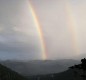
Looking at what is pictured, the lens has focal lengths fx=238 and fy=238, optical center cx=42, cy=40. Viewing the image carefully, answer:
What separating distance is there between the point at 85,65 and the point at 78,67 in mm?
2141

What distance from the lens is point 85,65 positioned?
44.3m

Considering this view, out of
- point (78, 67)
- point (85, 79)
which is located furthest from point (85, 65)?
point (85, 79)

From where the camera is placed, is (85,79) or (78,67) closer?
(78,67)

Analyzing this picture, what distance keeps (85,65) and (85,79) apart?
20.8 feet

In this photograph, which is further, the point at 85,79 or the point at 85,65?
the point at 85,79

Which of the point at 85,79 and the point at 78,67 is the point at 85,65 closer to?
the point at 78,67

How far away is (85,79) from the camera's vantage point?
163 ft

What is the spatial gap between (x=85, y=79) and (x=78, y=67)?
4905mm

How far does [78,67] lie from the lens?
4609 cm
